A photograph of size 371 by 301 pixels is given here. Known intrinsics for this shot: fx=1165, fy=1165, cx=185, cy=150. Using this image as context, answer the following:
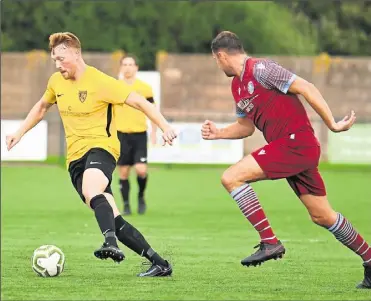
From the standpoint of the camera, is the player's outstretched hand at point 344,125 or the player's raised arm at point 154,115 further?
the player's outstretched hand at point 344,125

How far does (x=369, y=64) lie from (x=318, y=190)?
24.6 meters

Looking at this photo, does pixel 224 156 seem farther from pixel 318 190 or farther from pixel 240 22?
pixel 318 190

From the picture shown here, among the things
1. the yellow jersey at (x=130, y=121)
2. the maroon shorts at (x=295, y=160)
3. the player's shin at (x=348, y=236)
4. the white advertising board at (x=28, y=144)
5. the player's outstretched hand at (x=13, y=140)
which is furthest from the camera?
the white advertising board at (x=28, y=144)

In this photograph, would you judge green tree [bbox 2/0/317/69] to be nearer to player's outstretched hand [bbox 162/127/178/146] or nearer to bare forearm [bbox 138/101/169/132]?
bare forearm [bbox 138/101/169/132]

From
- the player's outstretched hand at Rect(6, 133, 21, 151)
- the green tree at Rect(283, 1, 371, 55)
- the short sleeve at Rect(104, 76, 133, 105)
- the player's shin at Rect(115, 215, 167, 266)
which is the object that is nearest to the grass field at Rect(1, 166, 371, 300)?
the player's shin at Rect(115, 215, 167, 266)

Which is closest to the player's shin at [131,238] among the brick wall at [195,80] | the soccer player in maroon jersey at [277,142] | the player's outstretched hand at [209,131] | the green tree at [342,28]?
the soccer player in maroon jersey at [277,142]

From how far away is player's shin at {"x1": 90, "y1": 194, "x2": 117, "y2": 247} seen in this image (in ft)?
30.0

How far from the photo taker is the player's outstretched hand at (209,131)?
9.80m

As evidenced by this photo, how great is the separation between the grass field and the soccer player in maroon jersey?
492 millimetres

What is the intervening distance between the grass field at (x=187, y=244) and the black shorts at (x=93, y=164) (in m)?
0.83

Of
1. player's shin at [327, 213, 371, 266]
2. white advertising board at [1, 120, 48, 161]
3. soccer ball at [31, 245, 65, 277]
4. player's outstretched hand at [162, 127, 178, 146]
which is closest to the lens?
player's outstretched hand at [162, 127, 178, 146]

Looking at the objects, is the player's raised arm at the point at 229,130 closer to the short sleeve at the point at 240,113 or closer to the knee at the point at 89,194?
the short sleeve at the point at 240,113

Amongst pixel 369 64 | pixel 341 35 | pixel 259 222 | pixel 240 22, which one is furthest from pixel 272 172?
pixel 341 35

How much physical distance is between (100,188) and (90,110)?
685mm
